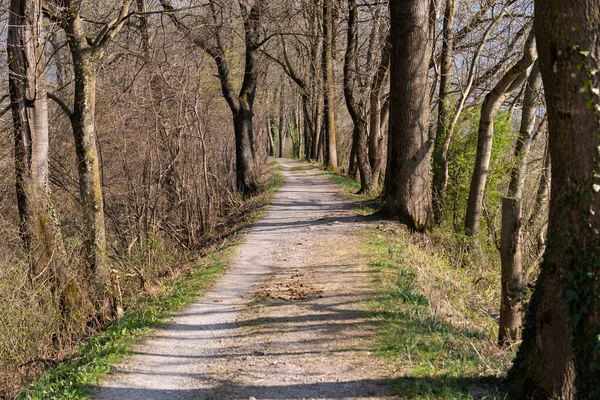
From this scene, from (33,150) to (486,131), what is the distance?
30.5 feet

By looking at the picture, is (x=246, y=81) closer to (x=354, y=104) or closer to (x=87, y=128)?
(x=354, y=104)

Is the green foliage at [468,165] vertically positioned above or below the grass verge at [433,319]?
above

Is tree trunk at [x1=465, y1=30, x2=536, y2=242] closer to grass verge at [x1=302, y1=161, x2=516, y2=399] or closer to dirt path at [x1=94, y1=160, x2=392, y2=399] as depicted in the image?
grass verge at [x1=302, y1=161, x2=516, y2=399]

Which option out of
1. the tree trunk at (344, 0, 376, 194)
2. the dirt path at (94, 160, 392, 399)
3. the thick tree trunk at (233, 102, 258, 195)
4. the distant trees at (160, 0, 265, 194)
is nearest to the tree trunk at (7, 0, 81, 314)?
the dirt path at (94, 160, 392, 399)

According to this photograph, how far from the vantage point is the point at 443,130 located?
15.8 meters

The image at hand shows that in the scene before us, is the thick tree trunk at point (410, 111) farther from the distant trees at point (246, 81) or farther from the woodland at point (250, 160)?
the distant trees at point (246, 81)

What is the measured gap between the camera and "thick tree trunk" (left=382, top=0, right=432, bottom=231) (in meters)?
12.6

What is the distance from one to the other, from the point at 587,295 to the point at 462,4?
13474 mm

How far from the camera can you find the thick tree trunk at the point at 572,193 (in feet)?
13.7

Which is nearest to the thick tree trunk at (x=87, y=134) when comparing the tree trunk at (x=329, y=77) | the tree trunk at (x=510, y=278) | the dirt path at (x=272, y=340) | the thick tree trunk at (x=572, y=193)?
the dirt path at (x=272, y=340)

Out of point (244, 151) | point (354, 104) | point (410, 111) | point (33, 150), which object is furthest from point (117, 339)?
point (244, 151)

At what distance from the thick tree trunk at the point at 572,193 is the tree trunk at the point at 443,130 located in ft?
35.0

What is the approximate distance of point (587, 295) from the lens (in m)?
4.25

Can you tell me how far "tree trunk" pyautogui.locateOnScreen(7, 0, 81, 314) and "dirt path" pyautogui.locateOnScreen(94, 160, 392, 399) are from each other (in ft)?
9.61
